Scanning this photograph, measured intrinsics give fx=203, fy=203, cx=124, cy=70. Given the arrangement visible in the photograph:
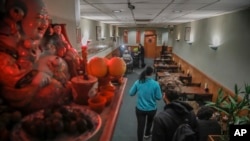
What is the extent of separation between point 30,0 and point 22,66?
22 cm

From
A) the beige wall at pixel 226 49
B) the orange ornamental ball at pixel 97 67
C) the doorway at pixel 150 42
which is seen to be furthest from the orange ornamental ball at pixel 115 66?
the doorway at pixel 150 42

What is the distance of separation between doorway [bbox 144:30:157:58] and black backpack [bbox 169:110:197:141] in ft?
43.5

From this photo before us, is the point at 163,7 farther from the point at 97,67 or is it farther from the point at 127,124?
the point at 127,124

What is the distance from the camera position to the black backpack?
1835 mm

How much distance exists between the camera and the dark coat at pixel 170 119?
2016mm

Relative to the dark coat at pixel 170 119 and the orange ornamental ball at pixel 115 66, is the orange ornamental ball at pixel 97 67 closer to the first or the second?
the orange ornamental ball at pixel 115 66

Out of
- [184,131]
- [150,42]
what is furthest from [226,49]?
[150,42]

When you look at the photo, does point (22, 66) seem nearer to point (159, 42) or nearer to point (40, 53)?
point (40, 53)

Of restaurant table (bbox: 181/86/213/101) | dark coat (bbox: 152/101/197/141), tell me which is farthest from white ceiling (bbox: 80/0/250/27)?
restaurant table (bbox: 181/86/213/101)

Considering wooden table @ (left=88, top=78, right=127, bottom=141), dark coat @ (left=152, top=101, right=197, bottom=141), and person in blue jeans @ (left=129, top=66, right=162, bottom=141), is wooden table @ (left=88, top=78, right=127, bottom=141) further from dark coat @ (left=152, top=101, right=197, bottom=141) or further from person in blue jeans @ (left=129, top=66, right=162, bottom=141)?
person in blue jeans @ (left=129, top=66, right=162, bottom=141)

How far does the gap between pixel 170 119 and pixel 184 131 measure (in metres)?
0.21

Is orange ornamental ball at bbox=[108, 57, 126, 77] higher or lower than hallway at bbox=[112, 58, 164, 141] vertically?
higher

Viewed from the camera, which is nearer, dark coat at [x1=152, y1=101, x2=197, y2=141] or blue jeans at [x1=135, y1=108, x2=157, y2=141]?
dark coat at [x1=152, y1=101, x2=197, y2=141]

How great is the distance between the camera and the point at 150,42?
15.0 m
